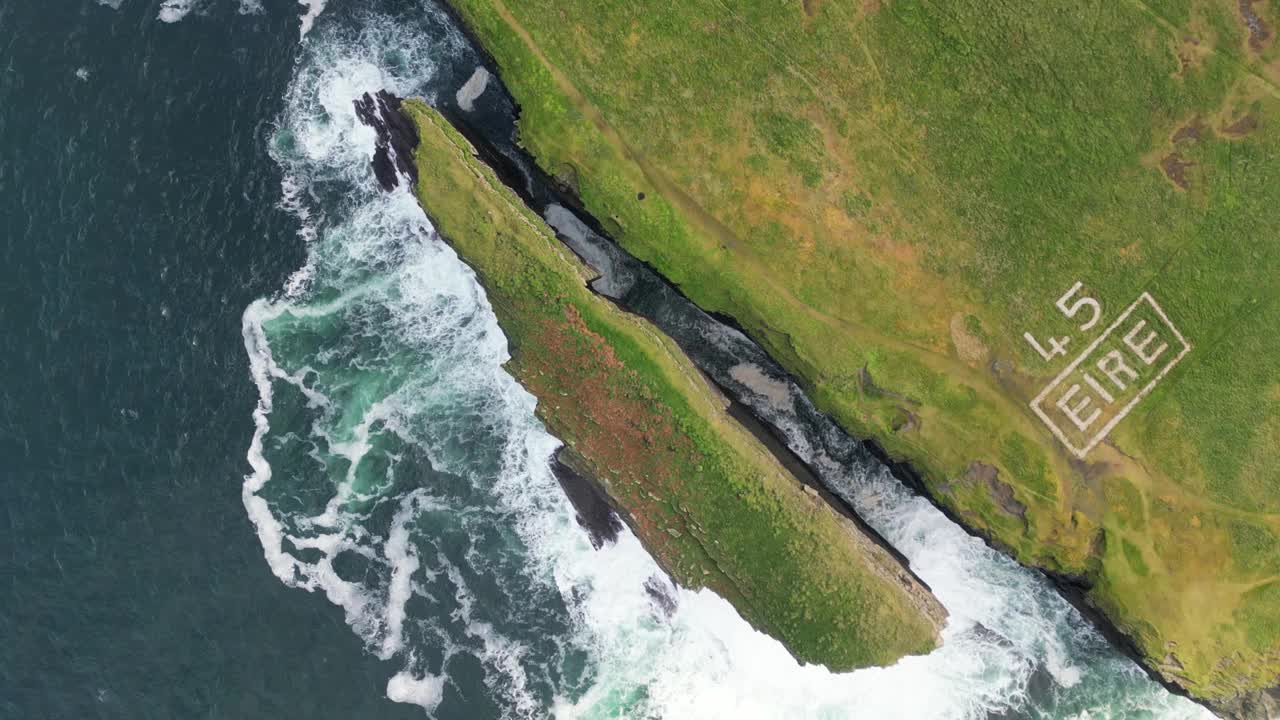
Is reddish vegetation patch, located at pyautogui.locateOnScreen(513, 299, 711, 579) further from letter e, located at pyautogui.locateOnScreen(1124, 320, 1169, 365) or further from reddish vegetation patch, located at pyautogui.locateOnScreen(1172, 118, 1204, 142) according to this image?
reddish vegetation patch, located at pyautogui.locateOnScreen(1172, 118, 1204, 142)

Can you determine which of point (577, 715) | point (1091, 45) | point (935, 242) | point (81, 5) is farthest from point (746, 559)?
point (81, 5)

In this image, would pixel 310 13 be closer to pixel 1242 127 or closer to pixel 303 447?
pixel 303 447

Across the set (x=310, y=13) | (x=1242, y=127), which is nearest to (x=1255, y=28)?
(x=1242, y=127)

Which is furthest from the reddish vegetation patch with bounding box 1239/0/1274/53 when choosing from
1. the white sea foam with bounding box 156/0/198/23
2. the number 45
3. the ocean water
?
the white sea foam with bounding box 156/0/198/23

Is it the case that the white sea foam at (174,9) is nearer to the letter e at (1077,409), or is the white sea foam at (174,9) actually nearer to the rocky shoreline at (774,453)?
the rocky shoreline at (774,453)

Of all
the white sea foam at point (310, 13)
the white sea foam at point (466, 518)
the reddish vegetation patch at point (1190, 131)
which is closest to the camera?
the reddish vegetation patch at point (1190, 131)

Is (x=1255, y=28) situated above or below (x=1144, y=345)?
above

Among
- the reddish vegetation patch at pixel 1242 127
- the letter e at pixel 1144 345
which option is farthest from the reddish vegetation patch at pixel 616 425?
the reddish vegetation patch at pixel 1242 127
